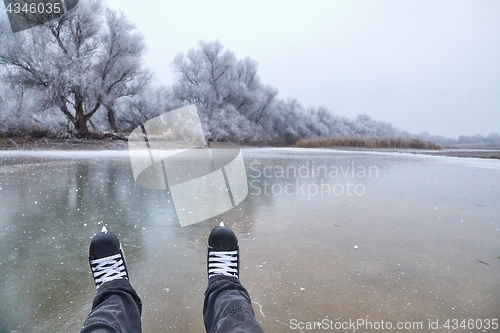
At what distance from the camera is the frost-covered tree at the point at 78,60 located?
13953 millimetres

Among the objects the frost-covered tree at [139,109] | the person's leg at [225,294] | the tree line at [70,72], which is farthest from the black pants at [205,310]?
the frost-covered tree at [139,109]

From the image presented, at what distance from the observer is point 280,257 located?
2.07 metres

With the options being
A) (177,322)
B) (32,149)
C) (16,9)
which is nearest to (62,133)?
(32,149)

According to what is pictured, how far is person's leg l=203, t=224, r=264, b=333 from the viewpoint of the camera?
4.07 feet

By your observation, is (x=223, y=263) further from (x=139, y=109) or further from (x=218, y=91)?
(x=218, y=91)

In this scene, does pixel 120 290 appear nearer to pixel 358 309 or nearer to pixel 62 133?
pixel 358 309

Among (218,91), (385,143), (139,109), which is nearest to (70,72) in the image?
(139,109)

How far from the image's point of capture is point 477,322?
1.38 metres

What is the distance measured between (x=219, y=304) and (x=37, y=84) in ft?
56.7

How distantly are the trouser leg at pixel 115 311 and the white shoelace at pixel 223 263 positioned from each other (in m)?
0.43

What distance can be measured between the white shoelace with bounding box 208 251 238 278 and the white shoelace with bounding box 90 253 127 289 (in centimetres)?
50

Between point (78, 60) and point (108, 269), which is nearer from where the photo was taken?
point (108, 269)

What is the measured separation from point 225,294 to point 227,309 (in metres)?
0.14

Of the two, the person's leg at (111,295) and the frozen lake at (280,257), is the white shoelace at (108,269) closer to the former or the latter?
the person's leg at (111,295)
